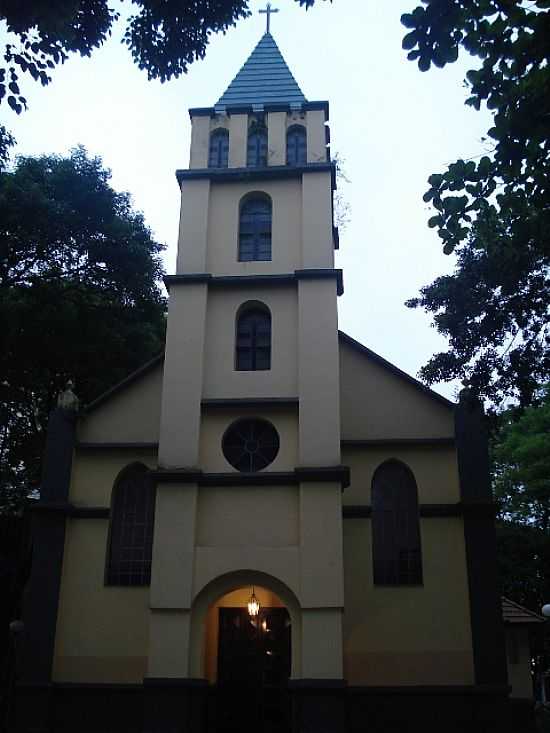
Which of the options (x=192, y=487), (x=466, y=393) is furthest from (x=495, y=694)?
(x=192, y=487)

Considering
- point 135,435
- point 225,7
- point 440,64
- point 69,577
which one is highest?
point 225,7

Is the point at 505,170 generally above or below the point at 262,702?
above

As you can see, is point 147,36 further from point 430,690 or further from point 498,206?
point 430,690

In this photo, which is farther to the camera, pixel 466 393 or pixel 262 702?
pixel 262 702

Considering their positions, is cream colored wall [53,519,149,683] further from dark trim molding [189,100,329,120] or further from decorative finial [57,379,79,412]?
dark trim molding [189,100,329,120]

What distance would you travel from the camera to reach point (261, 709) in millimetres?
14742

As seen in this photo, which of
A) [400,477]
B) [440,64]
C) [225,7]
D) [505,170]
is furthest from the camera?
[400,477]

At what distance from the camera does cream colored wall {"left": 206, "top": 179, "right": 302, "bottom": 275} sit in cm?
1666

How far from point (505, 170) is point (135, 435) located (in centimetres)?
1040

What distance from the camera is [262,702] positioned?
1480cm

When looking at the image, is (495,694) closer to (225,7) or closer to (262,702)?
(262,702)

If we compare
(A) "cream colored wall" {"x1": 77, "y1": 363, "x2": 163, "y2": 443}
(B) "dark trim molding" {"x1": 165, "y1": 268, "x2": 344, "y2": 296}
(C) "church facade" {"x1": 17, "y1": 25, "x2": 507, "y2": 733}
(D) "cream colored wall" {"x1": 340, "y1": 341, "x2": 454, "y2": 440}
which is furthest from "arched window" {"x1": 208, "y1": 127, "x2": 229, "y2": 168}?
(D) "cream colored wall" {"x1": 340, "y1": 341, "x2": 454, "y2": 440}

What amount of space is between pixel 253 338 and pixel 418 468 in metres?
4.57

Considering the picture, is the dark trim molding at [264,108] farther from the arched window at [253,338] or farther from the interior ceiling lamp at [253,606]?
the interior ceiling lamp at [253,606]
